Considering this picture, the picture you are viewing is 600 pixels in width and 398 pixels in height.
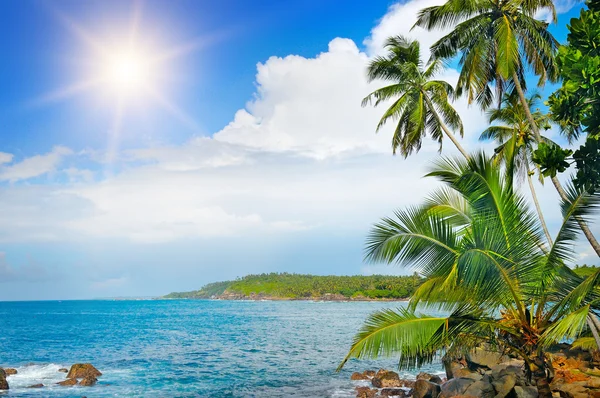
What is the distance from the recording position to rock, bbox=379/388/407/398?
61.9 feet

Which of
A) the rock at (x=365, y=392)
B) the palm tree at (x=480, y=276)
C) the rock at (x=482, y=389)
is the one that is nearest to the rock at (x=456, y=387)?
the rock at (x=482, y=389)

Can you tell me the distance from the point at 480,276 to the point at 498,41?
10112 millimetres

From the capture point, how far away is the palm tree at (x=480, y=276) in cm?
934

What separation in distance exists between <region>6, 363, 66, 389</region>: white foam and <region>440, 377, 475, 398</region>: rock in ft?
65.1

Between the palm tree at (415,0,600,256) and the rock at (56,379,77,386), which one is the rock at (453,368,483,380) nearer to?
the palm tree at (415,0,600,256)

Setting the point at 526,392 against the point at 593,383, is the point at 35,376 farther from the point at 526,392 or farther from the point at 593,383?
the point at 593,383

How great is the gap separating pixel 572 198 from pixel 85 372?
83.1 ft

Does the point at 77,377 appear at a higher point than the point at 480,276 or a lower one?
lower

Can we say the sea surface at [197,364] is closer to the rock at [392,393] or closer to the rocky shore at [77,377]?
the rocky shore at [77,377]

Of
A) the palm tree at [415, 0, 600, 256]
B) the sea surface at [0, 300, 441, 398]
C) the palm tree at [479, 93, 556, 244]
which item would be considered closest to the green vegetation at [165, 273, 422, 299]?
A: the sea surface at [0, 300, 441, 398]

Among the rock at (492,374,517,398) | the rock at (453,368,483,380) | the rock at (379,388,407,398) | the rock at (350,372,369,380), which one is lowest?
the rock at (350,372,369,380)

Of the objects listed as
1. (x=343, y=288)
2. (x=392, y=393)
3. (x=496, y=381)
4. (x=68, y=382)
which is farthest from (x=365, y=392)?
(x=343, y=288)

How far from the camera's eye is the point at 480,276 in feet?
30.1

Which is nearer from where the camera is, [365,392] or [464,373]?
[464,373]
